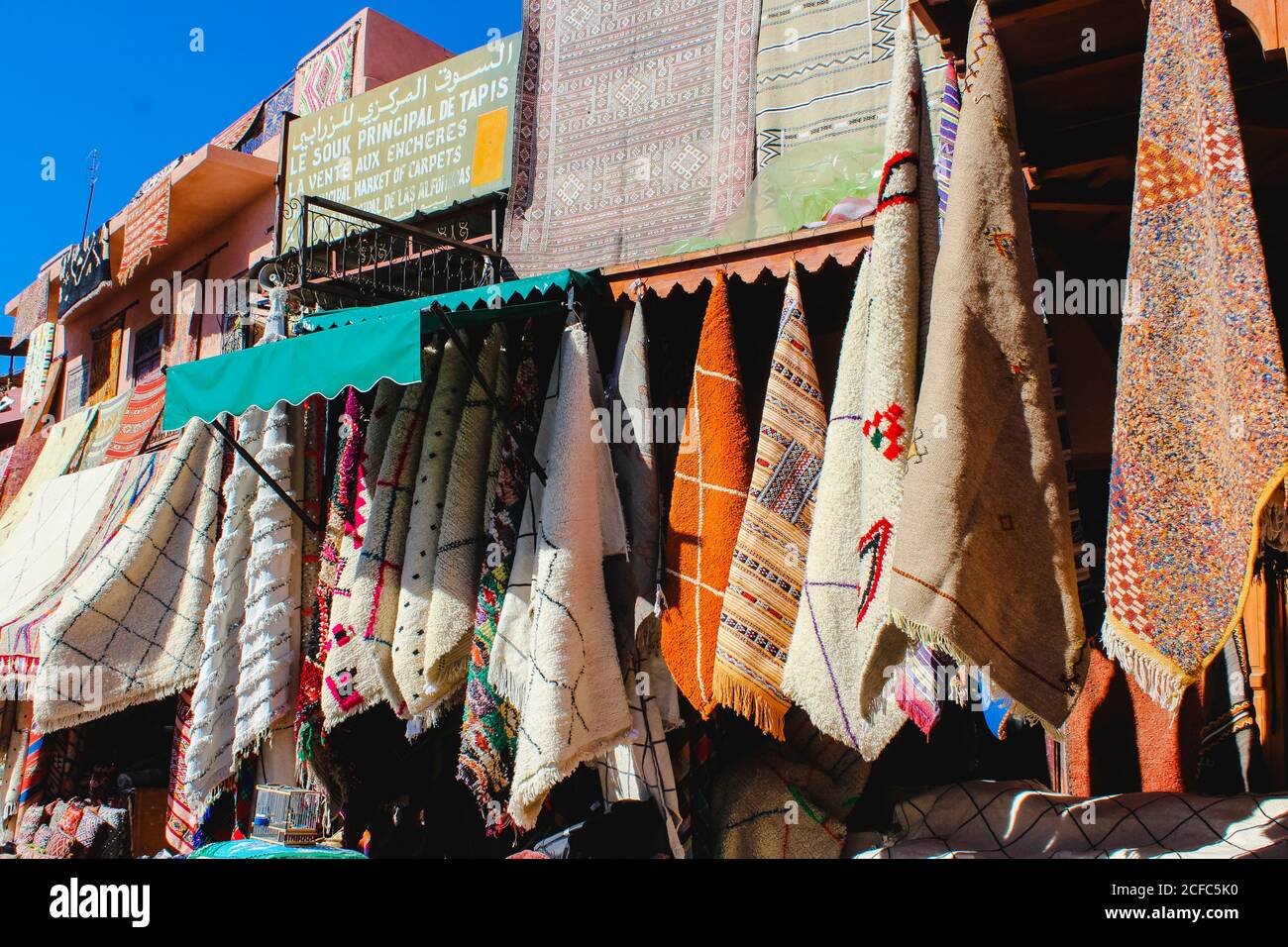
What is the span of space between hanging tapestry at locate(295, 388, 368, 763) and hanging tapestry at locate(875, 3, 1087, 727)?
2.44 m

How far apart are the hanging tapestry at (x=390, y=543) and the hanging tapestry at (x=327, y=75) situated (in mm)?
5680

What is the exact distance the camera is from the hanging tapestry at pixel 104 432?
7.02 m

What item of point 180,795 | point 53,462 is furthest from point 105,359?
point 180,795

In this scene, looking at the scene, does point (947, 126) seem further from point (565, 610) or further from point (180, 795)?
point (180, 795)

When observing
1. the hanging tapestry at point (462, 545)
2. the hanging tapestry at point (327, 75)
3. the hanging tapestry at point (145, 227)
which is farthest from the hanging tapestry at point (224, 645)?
the hanging tapestry at point (145, 227)

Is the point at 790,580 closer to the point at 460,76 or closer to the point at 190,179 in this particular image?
the point at 460,76

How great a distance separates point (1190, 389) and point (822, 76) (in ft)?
12.4

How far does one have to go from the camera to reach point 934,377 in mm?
2041

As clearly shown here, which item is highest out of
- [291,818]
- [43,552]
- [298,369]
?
[298,369]

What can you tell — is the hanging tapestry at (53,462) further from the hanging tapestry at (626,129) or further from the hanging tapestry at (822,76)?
the hanging tapestry at (822,76)

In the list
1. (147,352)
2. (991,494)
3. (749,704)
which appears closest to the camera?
(991,494)

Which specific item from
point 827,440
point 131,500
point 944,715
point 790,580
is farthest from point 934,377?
point 131,500

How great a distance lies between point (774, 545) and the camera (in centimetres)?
286

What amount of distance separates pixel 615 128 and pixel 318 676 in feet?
11.2
